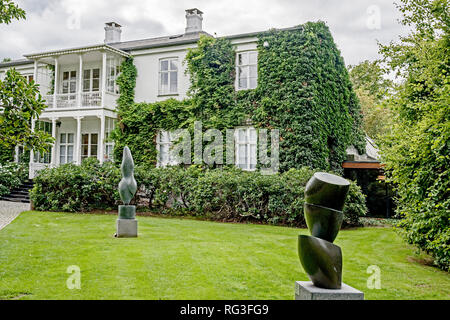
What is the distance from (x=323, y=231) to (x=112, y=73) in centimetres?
1929

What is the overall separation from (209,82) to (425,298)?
1473 centimetres

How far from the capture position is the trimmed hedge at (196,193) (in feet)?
44.7

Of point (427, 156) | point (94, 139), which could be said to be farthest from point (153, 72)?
point (427, 156)

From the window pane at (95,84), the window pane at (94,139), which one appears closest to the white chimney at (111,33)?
the window pane at (95,84)

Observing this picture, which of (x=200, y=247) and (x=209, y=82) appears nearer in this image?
(x=200, y=247)

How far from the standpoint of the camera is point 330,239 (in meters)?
4.48

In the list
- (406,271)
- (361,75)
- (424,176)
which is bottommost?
(406,271)

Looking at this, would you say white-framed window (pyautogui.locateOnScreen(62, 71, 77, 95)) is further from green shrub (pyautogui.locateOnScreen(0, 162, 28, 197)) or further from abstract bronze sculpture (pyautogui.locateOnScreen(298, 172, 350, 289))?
abstract bronze sculpture (pyautogui.locateOnScreen(298, 172, 350, 289))

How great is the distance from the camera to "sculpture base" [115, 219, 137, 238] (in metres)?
9.83
